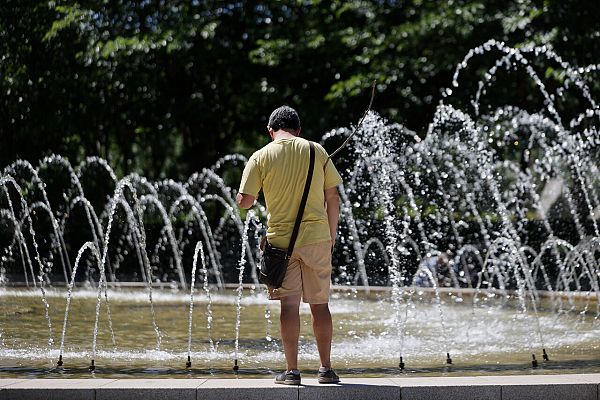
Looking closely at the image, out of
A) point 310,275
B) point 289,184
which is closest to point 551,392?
point 310,275

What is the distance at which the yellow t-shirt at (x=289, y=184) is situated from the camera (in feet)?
19.0

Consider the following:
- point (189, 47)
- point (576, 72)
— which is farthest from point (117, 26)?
point (576, 72)

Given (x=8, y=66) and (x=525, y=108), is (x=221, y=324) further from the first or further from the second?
(x=8, y=66)

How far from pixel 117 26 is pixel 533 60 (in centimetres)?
856

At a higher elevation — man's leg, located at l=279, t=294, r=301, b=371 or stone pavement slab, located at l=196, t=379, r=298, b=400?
man's leg, located at l=279, t=294, r=301, b=371

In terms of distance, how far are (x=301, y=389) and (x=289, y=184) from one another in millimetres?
1142

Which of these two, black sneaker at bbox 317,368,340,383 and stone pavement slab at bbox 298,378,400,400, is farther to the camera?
black sneaker at bbox 317,368,340,383

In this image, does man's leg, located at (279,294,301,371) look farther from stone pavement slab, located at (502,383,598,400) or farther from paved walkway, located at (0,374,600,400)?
stone pavement slab, located at (502,383,598,400)

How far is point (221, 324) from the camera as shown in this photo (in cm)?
1008

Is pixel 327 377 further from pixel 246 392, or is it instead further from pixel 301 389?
pixel 246 392

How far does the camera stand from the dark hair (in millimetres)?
5898

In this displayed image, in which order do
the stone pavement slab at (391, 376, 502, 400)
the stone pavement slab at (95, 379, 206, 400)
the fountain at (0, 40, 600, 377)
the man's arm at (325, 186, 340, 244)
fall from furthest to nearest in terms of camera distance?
the fountain at (0, 40, 600, 377)
the man's arm at (325, 186, 340, 244)
the stone pavement slab at (391, 376, 502, 400)
the stone pavement slab at (95, 379, 206, 400)

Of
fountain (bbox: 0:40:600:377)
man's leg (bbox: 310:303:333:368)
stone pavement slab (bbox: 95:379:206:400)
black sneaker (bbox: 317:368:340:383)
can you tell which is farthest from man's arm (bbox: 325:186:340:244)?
fountain (bbox: 0:40:600:377)

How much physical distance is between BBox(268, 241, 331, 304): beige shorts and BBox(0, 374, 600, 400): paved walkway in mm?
489
